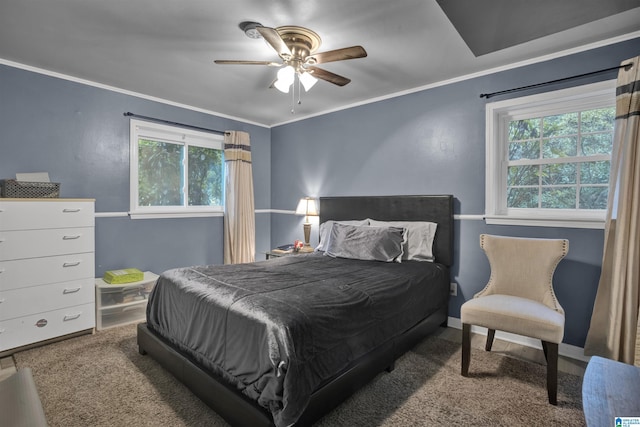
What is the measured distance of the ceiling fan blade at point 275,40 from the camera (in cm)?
184

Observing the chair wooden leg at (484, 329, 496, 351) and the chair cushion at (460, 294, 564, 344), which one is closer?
the chair cushion at (460, 294, 564, 344)

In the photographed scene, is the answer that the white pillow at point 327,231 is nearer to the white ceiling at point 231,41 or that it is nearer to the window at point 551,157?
the window at point 551,157

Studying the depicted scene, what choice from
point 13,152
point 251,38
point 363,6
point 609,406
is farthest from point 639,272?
point 13,152

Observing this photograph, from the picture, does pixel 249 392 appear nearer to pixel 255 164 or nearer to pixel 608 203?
pixel 608 203

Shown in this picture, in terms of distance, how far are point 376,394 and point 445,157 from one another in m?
2.32

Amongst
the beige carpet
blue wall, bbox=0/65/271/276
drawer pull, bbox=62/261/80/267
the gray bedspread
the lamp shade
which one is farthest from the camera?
the lamp shade

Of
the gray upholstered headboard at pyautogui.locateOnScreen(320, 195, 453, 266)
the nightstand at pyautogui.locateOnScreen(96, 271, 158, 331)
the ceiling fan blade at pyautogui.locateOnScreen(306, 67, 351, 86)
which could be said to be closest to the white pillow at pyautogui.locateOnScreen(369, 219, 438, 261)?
the gray upholstered headboard at pyautogui.locateOnScreen(320, 195, 453, 266)

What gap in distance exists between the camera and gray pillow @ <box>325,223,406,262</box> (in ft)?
9.96

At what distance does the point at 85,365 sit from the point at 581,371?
145 inches

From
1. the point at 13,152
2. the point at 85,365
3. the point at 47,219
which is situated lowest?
the point at 85,365

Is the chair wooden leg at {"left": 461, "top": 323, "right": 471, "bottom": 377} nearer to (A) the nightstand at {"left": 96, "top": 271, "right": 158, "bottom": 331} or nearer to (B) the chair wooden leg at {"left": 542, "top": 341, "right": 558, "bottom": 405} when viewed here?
(B) the chair wooden leg at {"left": 542, "top": 341, "right": 558, "bottom": 405}

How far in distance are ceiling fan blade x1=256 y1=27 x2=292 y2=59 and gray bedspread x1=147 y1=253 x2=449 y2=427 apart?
1.56 meters

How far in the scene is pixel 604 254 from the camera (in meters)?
2.32

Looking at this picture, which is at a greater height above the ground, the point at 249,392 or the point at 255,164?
the point at 255,164
